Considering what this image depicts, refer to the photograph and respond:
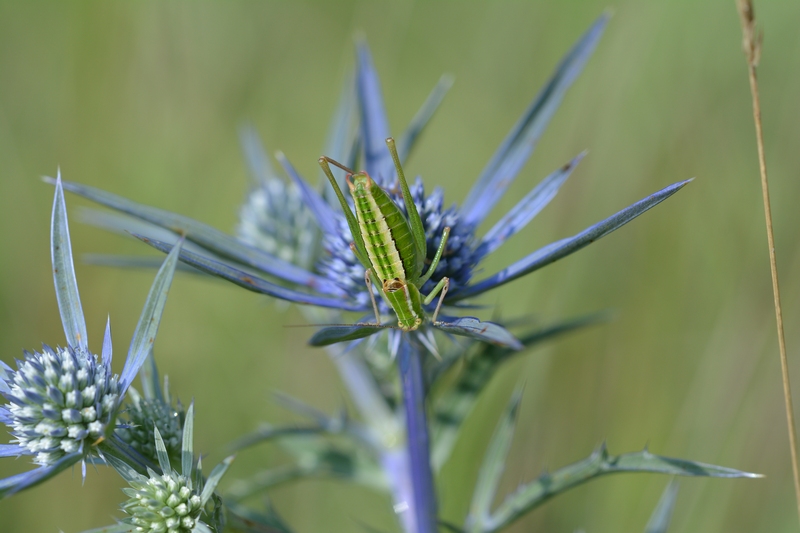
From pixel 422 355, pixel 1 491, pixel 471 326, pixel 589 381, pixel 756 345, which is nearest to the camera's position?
pixel 1 491

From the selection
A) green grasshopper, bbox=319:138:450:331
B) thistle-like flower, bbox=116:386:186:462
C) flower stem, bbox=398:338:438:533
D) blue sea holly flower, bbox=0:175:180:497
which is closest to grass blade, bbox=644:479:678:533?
flower stem, bbox=398:338:438:533

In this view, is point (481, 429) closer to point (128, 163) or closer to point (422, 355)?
point (422, 355)

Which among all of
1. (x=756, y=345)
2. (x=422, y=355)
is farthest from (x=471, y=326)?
(x=756, y=345)

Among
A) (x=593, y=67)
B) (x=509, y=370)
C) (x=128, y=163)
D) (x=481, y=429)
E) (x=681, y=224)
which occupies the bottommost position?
(x=481, y=429)

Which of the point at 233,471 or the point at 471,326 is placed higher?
the point at 471,326

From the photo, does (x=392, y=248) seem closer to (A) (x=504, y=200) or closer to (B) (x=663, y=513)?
(B) (x=663, y=513)

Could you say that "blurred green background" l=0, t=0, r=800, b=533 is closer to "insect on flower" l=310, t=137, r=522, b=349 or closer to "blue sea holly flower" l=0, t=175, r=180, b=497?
"insect on flower" l=310, t=137, r=522, b=349
